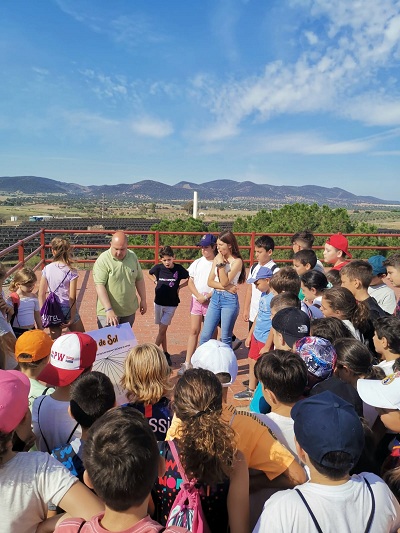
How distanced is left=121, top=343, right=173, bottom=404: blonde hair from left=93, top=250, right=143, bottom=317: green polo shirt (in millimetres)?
2211

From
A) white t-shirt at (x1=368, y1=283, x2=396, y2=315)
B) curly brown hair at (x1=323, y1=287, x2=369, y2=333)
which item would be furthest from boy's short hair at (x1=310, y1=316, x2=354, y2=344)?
white t-shirt at (x1=368, y1=283, x2=396, y2=315)

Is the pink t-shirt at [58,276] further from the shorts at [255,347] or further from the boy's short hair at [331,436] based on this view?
the boy's short hair at [331,436]

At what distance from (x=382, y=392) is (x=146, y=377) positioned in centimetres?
120

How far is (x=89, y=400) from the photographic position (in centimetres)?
189

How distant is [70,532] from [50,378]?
3.66 ft

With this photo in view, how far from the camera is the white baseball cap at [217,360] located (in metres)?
2.25

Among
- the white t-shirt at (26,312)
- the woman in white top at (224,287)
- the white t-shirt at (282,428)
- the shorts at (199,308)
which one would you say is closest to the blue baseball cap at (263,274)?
the woman in white top at (224,287)

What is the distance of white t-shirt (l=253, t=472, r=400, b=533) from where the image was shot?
1337 millimetres

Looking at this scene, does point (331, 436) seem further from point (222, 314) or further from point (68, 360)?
point (222, 314)

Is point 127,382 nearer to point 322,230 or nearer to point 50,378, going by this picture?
point 50,378

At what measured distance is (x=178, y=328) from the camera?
7.20 metres

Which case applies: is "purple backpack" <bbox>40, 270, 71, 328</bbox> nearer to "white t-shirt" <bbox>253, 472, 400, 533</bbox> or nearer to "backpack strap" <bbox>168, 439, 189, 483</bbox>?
"backpack strap" <bbox>168, 439, 189, 483</bbox>

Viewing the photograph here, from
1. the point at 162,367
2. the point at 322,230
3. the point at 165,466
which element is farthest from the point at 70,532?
the point at 322,230

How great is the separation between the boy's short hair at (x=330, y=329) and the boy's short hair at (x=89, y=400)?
1532 millimetres
